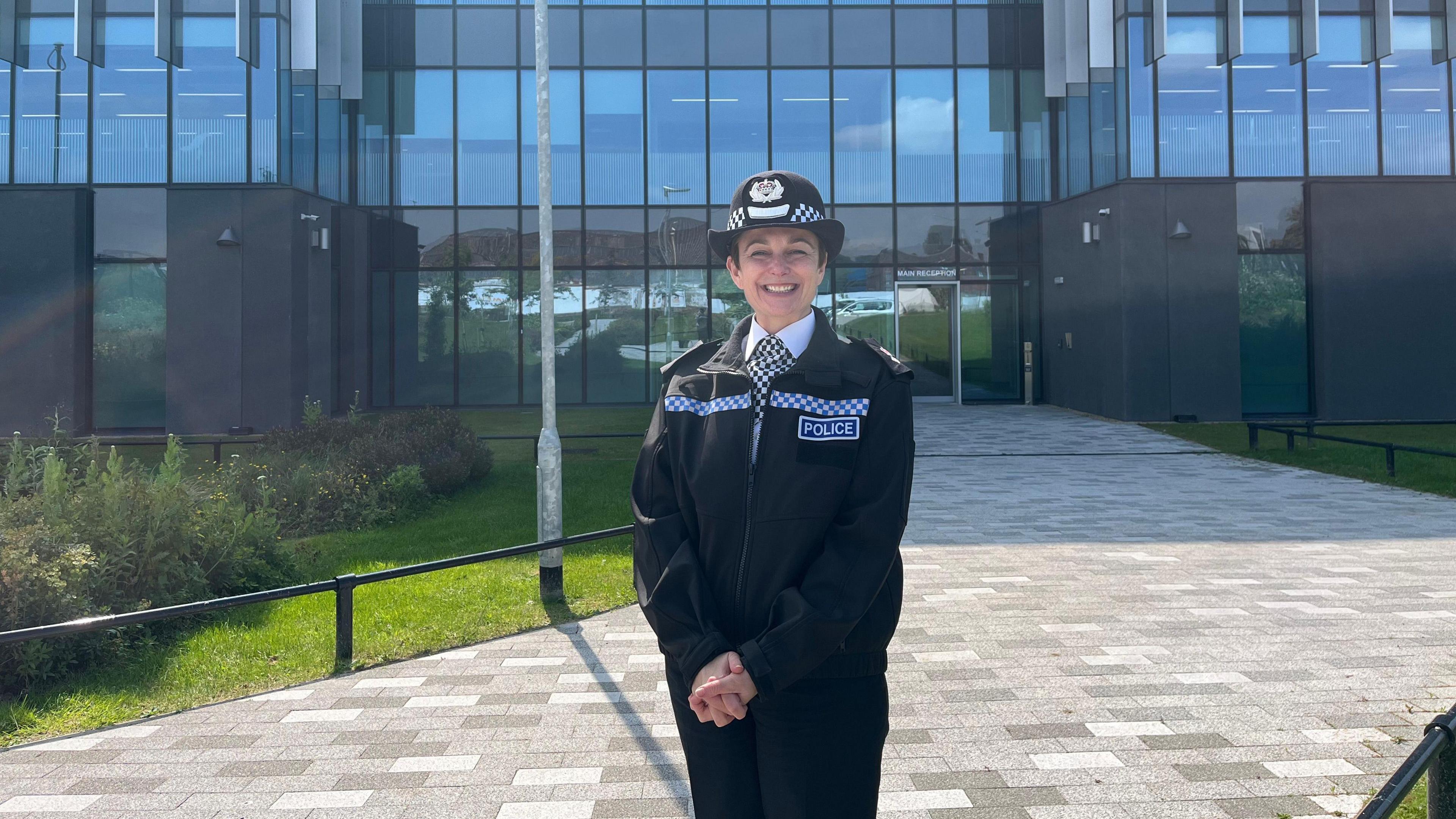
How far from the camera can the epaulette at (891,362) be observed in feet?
9.04

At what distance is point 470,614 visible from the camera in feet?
24.5

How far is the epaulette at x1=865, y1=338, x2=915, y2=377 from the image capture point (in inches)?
108

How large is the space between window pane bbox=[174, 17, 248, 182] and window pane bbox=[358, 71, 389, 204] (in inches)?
196

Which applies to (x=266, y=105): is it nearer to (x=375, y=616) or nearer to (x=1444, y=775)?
(x=375, y=616)

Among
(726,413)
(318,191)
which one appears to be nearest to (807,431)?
(726,413)

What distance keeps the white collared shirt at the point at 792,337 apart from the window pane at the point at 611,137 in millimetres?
23780

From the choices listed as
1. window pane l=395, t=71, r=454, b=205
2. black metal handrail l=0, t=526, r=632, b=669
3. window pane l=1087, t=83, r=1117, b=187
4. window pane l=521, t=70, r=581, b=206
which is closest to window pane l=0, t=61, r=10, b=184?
window pane l=395, t=71, r=454, b=205

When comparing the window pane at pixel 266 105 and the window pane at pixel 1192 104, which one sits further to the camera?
the window pane at pixel 1192 104

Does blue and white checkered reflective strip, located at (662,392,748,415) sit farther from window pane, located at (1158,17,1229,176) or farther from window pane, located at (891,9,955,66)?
window pane, located at (891,9,955,66)

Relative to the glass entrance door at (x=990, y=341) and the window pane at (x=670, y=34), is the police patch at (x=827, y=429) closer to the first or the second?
the glass entrance door at (x=990, y=341)

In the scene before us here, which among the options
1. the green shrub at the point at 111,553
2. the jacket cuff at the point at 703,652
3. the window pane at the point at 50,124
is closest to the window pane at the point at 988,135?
the window pane at the point at 50,124

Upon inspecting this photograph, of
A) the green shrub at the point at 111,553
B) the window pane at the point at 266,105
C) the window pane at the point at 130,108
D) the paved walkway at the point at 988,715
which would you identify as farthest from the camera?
the window pane at the point at 130,108

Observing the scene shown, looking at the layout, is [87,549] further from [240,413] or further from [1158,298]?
[1158,298]

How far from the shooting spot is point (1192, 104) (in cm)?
2177
